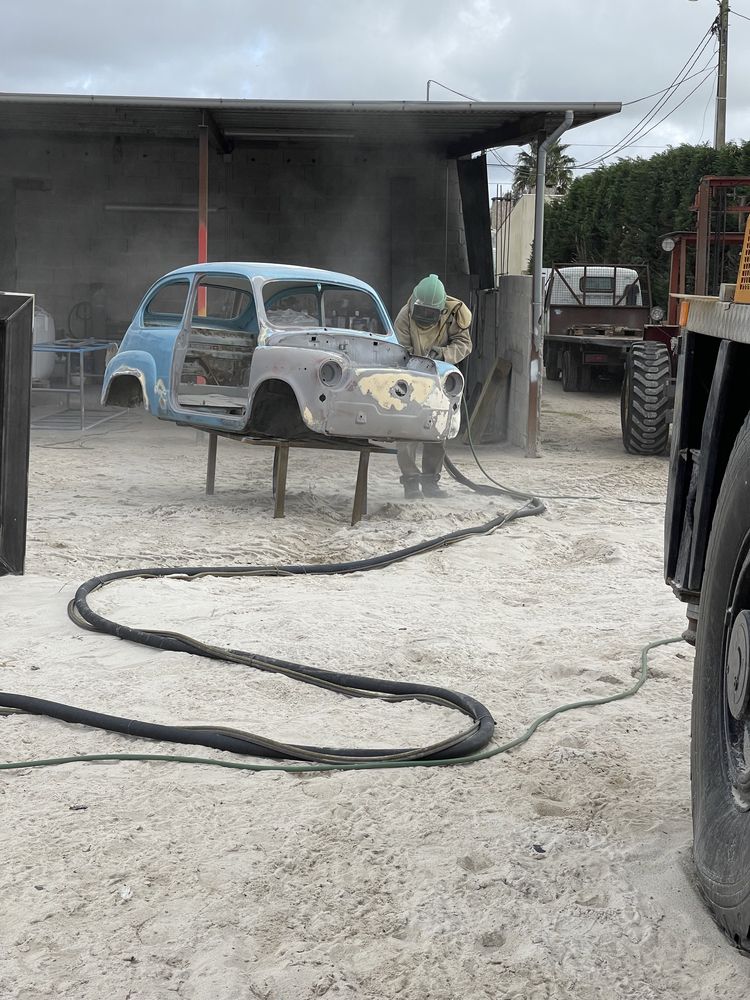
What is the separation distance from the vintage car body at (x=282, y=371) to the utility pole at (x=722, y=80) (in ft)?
65.4

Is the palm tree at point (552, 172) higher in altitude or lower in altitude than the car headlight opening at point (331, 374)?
higher

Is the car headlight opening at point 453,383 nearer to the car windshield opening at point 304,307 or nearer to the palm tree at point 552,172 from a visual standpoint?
the car windshield opening at point 304,307

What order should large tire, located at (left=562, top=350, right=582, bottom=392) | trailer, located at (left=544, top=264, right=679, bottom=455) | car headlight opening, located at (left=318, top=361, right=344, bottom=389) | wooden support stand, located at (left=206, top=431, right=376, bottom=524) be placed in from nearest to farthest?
car headlight opening, located at (left=318, top=361, right=344, bottom=389)
wooden support stand, located at (left=206, top=431, right=376, bottom=524)
trailer, located at (left=544, top=264, right=679, bottom=455)
large tire, located at (left=562, top=350, right=582, bottom=392)

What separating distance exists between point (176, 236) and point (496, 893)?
14.9 metres

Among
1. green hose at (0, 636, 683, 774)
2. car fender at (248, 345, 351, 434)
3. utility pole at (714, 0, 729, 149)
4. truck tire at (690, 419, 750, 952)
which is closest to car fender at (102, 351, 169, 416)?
car fender at (248, 345, 351, 434)

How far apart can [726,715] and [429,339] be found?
705 centimetres

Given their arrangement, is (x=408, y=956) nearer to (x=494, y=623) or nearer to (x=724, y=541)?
(x=724, y=541)

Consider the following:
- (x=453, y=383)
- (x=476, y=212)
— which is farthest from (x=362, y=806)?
(x=476, y=212)

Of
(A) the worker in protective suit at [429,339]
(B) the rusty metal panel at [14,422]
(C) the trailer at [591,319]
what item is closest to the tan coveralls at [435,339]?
(A) the worker in protective suit at [429,339]

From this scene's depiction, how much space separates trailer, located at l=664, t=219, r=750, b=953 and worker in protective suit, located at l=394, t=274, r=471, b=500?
19.6 feet

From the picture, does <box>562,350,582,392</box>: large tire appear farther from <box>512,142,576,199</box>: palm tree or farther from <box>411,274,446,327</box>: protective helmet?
<box>512,142,576,199</box>: palm tree

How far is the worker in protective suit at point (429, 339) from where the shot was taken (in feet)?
30.1

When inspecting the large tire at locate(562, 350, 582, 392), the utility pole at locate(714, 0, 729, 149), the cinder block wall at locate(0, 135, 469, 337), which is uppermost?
the utility pole at locate(714, 0, 729, 149)

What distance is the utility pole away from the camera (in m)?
26.9
